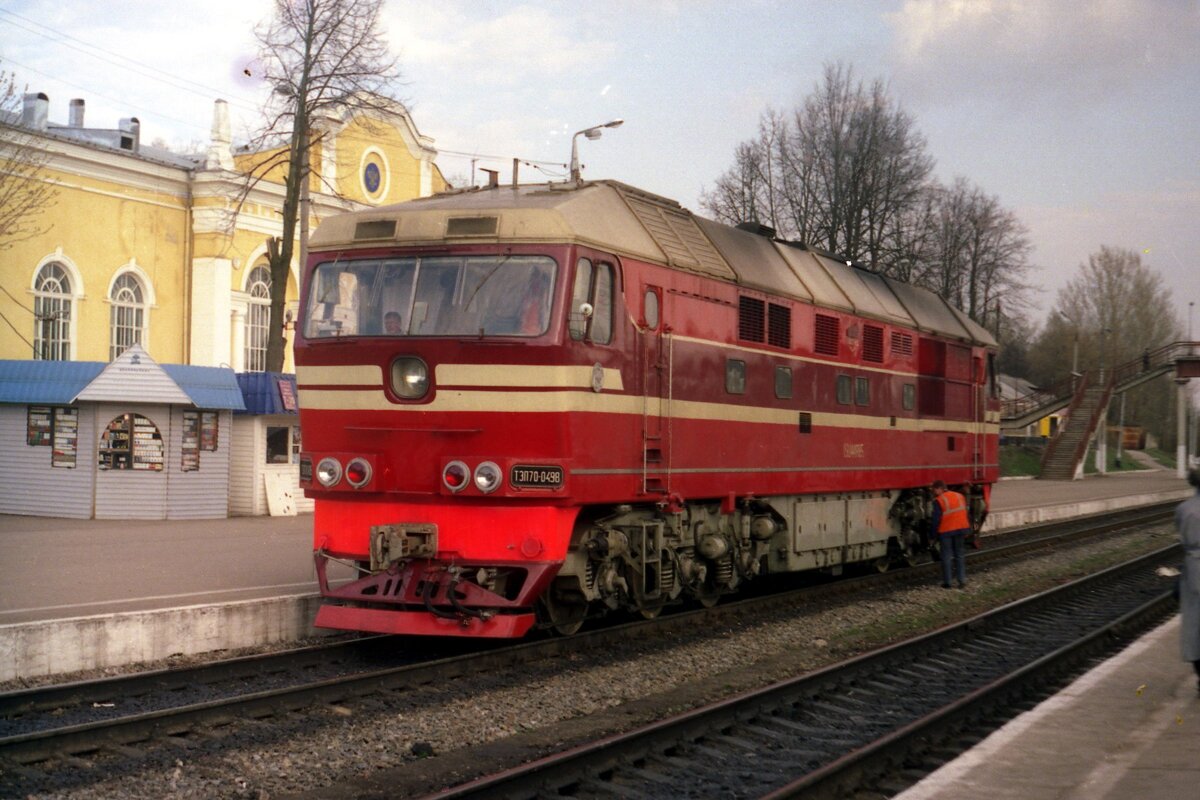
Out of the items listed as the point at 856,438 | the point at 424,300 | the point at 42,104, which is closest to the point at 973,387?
the point at 856,438

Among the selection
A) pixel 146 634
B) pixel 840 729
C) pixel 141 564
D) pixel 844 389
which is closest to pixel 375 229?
pixel 146 634

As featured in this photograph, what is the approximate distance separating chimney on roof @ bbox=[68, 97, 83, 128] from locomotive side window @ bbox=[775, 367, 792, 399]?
38.1 metres

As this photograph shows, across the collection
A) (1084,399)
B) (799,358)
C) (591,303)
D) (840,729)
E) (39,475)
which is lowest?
(840,729)

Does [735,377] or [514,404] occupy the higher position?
[735,377]

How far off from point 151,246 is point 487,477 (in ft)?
95.5

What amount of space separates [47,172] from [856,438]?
2536 centimetres

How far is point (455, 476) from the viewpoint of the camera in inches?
407

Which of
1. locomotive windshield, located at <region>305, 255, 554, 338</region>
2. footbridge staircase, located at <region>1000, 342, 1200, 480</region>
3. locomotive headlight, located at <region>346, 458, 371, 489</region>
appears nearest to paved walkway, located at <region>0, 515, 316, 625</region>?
locomotive headlight, located at <region>346, 458, 371, 489</region>

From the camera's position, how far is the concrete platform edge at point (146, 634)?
32.6 ft

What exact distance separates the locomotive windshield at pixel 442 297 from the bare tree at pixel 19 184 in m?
20.8

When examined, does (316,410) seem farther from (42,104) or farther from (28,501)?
(42,104)

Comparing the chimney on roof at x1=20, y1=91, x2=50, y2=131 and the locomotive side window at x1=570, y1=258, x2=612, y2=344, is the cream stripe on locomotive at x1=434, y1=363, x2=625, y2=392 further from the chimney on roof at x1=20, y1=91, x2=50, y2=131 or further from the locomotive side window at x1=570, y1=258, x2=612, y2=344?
the chimney on roof at x1=20, y1=91, x2=50, y2=131

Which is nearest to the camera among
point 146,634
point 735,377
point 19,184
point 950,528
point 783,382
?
point 146,634

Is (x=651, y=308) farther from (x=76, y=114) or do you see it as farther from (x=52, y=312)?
(x=76, y=114)
